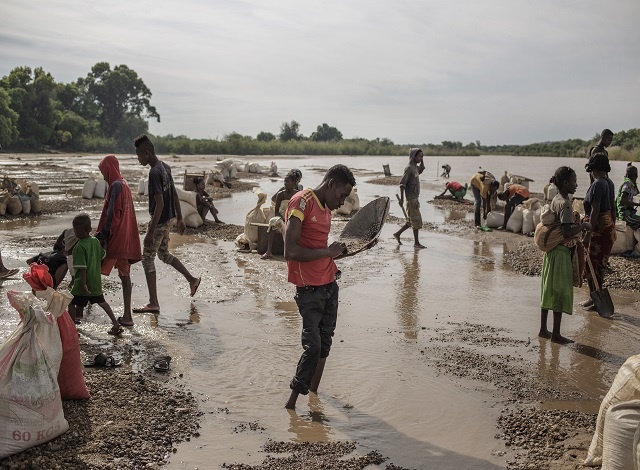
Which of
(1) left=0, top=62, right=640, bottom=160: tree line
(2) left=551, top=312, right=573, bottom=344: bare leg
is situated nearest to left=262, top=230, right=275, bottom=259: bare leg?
(2) left=551, top=312, right=573, bottom=344: bare leg

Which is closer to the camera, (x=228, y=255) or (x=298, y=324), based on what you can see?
(x=298, y=324)

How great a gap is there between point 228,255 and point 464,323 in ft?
14.9

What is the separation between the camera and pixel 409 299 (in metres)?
7.71

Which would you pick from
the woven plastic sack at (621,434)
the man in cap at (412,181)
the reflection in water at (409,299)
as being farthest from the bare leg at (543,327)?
the man in cap at (412,181)

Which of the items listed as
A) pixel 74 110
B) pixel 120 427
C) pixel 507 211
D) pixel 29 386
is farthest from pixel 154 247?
pixel 74 110

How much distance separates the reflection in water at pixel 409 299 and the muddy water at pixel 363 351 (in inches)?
0.6

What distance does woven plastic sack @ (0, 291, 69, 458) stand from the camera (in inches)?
135

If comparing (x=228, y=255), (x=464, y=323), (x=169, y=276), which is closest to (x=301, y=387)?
(x=464, y=323)

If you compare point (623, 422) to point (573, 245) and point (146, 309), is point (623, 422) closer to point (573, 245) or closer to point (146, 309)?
point (573, 245)

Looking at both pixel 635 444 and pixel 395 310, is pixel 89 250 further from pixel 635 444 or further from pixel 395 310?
pixel 635 444

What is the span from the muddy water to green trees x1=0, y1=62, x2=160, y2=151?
140ft

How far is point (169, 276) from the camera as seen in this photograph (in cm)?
837

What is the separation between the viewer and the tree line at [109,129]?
5159 centimetres

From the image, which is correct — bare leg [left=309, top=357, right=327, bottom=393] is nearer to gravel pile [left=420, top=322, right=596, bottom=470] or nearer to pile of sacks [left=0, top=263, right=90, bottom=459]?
gravel pile [left=420, top=322, right=596, bottom=470]
